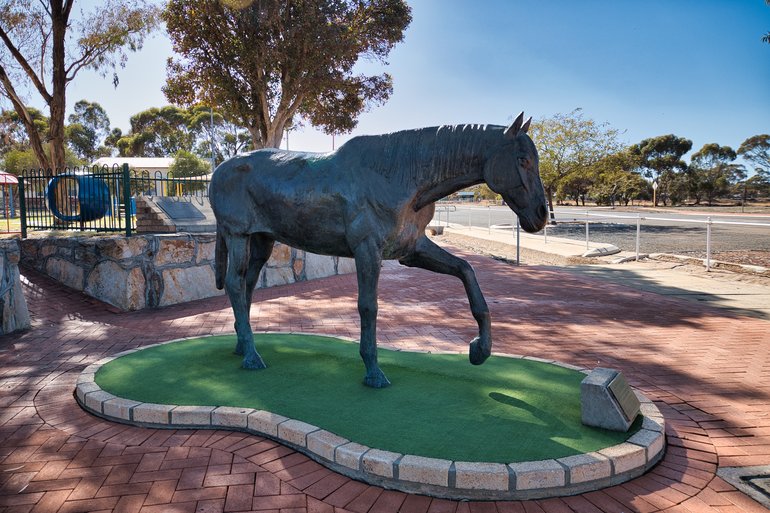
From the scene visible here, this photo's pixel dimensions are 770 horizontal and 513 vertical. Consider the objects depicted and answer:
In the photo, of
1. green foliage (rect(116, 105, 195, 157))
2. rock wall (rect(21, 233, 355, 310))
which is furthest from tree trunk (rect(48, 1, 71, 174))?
green foliage (rect(116, 105, 195, 157))

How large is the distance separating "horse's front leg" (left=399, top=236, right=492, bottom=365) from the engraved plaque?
0.88 metres

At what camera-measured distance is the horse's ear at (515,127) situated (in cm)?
312

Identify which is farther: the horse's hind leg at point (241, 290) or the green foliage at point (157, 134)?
the green foliage at point (157, 134)

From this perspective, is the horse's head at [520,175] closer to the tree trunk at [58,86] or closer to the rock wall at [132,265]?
the rock wall at [132,265]

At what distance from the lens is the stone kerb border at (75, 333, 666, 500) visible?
2504 millimetres

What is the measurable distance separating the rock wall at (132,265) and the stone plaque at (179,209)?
809 mm

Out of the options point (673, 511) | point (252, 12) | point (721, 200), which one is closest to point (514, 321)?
point (673, 511)

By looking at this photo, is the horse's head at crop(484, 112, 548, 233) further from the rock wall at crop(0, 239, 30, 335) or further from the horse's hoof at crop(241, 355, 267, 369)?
the rock wall at crop(0, 239, 30, 335)

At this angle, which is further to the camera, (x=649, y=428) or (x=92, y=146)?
(x=92, y=146)

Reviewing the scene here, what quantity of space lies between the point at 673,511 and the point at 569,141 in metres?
29.1

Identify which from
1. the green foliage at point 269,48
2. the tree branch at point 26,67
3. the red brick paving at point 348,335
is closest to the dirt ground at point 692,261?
the red brick paving at point 348,335

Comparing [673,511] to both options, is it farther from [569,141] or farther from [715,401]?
[569,141]

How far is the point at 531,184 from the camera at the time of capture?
3.17 meters

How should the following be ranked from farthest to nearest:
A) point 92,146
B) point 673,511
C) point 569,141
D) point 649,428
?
1. point 92,146
2. point 569,141
3. point 649,428
4. point 673,511
